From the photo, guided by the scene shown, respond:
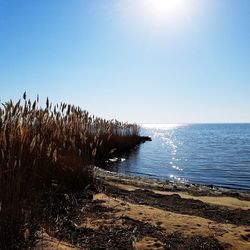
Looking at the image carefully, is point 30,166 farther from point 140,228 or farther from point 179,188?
point 179,188

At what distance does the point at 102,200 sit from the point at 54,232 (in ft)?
5.27

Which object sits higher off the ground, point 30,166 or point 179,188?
point 30,166


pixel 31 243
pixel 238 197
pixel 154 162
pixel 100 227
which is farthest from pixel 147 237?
pixel 154 162

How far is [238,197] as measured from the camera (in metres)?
8.77

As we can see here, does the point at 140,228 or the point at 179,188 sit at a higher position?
the point at 140,228

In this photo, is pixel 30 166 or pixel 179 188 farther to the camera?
pixel 179 188

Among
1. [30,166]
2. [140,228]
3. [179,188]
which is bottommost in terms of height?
[179,188]

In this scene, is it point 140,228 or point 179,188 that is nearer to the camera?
point 140,228

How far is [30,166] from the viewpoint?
4285mm

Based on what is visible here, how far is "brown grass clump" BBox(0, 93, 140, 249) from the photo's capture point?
325cm

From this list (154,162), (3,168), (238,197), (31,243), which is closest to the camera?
(31,243)

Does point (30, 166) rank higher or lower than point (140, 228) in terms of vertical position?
higher

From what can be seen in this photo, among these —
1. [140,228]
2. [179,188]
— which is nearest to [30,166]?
[140,228]

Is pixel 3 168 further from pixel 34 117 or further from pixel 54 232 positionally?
pixel 34 117
